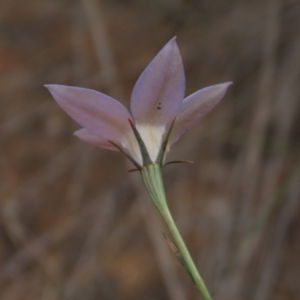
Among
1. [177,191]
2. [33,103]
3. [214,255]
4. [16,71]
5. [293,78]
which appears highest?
[16,71]


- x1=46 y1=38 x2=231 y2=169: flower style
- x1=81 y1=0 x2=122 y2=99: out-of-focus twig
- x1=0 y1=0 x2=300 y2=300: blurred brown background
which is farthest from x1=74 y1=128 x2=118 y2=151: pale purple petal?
x1=81 y1=0 x2=122 y2=99: out-of-focus twig

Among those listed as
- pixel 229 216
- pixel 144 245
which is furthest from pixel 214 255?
pixel 144 245

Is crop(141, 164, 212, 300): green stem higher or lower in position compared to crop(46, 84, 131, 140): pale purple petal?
lower

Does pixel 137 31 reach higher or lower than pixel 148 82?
higher

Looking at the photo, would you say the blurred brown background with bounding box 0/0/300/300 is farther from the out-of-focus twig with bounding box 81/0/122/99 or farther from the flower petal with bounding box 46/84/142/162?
the flower petal with bounding box 46/84/142/162

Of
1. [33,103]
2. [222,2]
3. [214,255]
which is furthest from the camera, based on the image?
[33,103]

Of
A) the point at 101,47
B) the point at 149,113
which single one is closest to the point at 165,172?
the point at 101,47

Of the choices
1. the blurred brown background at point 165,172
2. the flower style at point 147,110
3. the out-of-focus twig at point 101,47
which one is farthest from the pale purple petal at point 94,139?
the out-of-focus twig at point 101,47

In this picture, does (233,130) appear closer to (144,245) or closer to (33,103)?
(144,245)
